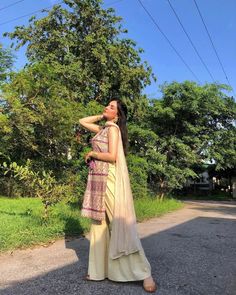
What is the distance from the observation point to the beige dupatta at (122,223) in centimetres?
421

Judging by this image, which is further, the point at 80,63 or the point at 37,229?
the point at 80,63

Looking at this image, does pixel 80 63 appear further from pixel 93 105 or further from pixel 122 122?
pixel 122 122

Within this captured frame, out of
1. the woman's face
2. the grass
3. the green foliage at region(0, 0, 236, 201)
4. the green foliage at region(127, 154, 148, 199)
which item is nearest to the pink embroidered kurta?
the woman's face

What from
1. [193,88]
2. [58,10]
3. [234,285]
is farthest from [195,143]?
[234,285]

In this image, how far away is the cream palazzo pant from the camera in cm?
424

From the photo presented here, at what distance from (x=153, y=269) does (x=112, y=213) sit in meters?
1.14

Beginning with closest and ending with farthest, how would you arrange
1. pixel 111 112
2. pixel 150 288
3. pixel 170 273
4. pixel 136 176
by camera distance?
pixel 150 288, pixel 111 112, pixel 170 273, pixel 136 176

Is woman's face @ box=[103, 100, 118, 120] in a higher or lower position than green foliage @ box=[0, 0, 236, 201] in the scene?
lower

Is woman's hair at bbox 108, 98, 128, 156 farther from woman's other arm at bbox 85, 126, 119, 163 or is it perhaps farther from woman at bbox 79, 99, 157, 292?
woman's other arm at bbox 85, 126, 119, 163

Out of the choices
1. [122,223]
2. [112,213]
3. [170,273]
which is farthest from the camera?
[170,273]

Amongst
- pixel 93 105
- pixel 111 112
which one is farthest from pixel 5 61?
pixel 111 112

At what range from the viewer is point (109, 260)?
4.28m

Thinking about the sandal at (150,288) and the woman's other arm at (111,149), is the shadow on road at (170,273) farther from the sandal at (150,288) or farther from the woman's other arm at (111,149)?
the woman's other arm at (111,149)

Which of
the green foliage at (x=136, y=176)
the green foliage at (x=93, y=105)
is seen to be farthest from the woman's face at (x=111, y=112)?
the green foliage at (x=93, y=105)
